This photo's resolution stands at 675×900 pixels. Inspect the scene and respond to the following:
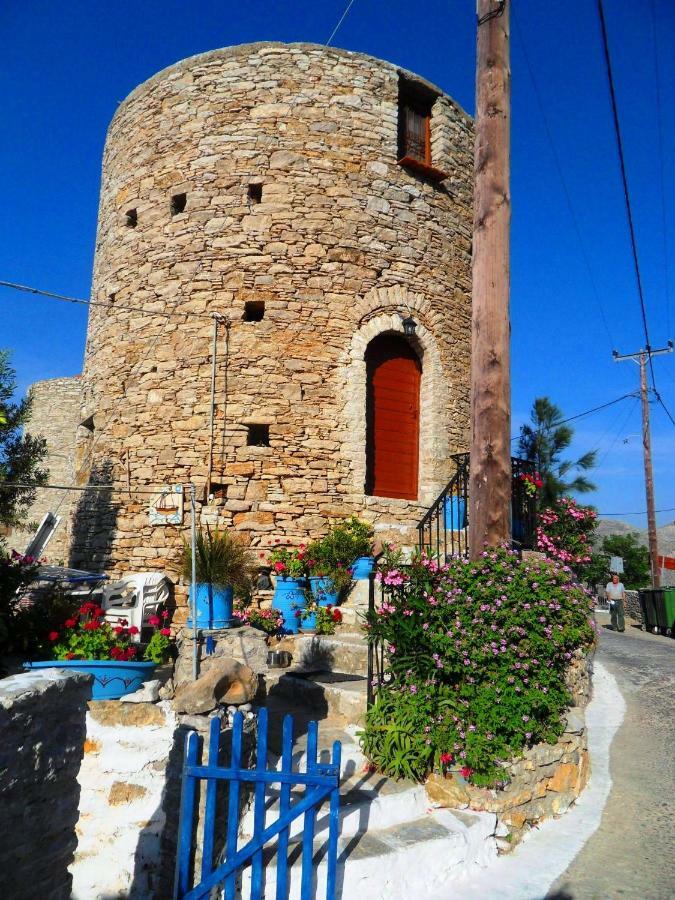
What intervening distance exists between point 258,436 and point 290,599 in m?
2.15

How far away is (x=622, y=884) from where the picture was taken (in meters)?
3.61

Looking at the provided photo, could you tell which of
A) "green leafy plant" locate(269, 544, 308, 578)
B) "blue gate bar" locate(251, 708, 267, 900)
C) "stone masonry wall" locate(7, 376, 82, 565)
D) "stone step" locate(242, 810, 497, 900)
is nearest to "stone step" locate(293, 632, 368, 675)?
"green leafy plant" locate(269, 544, 308, 578)

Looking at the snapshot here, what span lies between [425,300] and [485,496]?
4941 mm

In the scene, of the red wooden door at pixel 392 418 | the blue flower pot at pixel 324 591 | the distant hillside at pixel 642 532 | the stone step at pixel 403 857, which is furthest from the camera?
the distant hillside at pixel 642 532

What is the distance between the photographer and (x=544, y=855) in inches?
156

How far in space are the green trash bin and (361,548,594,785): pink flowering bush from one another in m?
13.1

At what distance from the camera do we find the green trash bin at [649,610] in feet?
53.5

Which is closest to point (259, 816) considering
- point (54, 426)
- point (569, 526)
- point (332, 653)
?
point (332, 653)

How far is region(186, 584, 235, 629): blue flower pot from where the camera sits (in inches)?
272

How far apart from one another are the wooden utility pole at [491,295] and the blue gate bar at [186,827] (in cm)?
263

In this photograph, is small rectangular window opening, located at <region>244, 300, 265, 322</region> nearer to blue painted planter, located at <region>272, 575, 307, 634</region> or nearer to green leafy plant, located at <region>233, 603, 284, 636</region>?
blue painted planter, located at <region>272, 575, 307, 634</region>

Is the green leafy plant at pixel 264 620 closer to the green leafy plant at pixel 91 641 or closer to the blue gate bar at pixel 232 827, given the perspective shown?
the green leafy plant at pixel 91 641

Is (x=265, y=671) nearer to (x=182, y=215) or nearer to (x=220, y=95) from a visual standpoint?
(x=182, y=215)

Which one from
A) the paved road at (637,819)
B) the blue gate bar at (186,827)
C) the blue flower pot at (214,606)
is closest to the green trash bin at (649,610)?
the paved road at (637,819)
